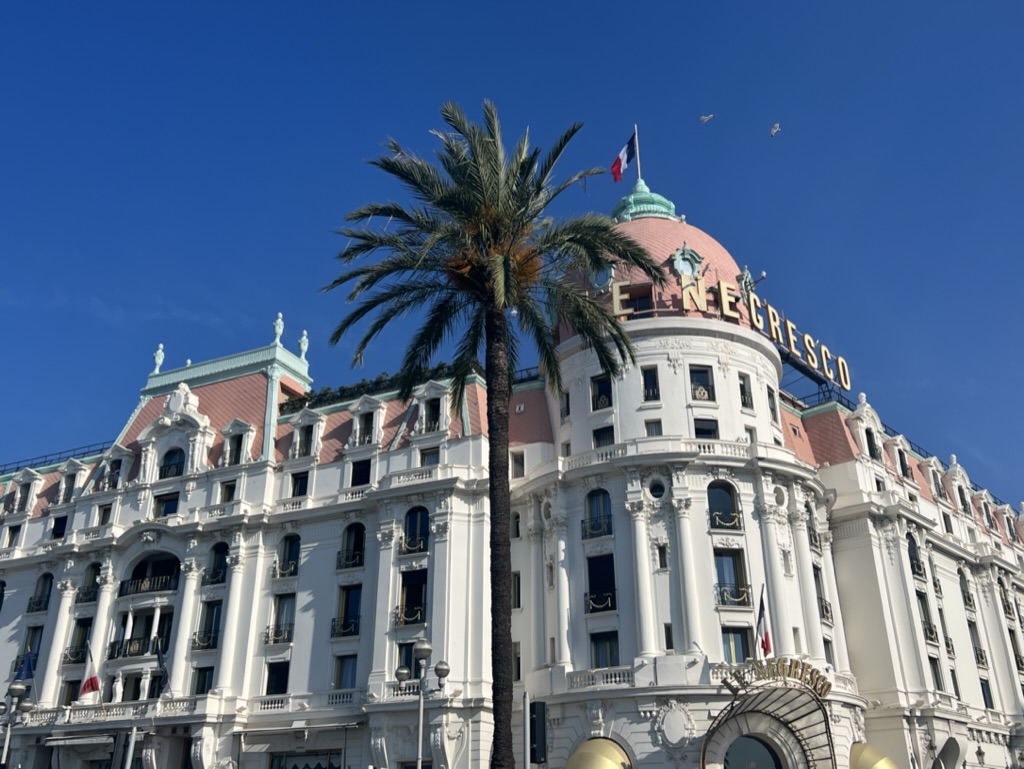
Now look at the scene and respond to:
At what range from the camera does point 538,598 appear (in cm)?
5109

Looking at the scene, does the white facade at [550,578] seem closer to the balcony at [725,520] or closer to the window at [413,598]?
the window at [413,598]

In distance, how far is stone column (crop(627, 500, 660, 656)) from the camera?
4628 centimetres

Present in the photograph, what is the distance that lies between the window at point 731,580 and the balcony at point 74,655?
37327mm

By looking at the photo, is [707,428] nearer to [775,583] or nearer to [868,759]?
[775,583]

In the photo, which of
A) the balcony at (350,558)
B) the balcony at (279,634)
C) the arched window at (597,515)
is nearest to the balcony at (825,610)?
the arched window at (597,515)

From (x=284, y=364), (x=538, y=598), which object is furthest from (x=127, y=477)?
(x=538, y=598)

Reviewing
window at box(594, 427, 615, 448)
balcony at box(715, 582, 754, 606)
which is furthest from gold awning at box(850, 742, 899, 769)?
window at box(594, 427, 615, 448)

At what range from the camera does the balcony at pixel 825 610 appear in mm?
51688

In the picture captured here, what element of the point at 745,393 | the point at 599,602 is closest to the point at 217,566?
the point at 599,602

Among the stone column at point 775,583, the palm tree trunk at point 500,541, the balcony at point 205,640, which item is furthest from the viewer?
the balcony at point 205,640

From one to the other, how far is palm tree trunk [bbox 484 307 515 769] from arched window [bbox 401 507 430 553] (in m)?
21.4

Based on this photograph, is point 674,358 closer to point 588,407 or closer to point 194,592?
point 588,407

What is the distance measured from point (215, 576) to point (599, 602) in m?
23.0

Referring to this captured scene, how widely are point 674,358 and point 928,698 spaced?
2220 cm
